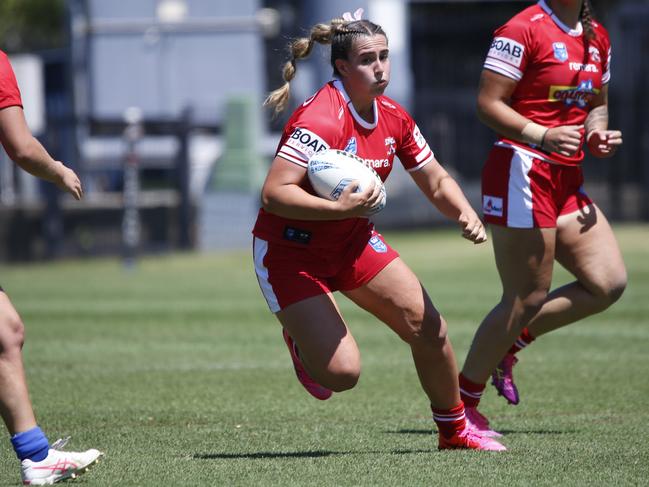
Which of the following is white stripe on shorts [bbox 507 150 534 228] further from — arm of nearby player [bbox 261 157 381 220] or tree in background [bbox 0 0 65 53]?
tree in background [bbox 0 0 65 53]

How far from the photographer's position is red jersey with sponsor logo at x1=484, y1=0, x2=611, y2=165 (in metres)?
6.68

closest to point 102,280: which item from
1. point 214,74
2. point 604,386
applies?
point 604,386

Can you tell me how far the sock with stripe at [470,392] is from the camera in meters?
6.82

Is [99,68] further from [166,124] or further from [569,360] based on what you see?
[569,360]

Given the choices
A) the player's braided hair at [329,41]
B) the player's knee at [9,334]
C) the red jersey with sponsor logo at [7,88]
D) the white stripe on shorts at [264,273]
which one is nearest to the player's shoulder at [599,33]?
the player's braided hair at [329,41]

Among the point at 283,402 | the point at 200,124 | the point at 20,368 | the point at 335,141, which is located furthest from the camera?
the point at 200,124

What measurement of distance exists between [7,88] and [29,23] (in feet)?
163

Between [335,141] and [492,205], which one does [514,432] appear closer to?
[492,205]

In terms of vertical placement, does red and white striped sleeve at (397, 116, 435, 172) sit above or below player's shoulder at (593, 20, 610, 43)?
below

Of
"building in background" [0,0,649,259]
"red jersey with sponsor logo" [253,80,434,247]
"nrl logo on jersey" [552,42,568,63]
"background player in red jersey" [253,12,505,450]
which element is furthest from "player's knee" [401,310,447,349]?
"building in background" [0,0,649,259]

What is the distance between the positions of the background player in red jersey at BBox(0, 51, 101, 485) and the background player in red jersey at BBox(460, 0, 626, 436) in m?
2.28

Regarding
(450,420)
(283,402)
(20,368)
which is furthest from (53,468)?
(283,402)

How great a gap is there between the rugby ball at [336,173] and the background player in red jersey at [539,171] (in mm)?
1113

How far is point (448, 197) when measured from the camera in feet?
20.6
